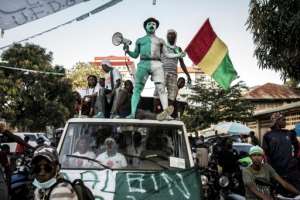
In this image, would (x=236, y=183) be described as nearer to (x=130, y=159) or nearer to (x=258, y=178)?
(x=258, y=178)

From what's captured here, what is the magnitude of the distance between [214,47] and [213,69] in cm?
47

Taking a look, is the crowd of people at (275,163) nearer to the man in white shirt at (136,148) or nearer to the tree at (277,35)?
the man in white shirt at (136,148)

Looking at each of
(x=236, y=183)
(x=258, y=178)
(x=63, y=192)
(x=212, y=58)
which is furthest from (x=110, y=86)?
(x=63, y=192)

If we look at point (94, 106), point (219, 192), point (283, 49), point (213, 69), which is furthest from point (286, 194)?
point (283, 49)

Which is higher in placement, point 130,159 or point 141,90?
point 141,90

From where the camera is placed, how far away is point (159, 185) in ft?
17.0

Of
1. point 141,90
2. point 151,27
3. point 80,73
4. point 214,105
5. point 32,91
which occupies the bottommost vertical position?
point 141,90

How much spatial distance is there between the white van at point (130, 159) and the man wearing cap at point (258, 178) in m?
0.87

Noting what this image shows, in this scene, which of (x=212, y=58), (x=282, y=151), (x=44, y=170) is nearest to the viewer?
(x=44, y=170)

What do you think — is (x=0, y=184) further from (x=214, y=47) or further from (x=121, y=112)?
(x=214, y=47)

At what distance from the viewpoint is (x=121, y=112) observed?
25.1 feet

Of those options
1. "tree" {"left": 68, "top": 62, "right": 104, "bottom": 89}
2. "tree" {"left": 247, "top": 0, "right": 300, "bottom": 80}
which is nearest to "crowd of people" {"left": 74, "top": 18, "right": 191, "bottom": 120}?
"tree" {"left": 247, "top": 0, "right": 300, "bottom": 80}

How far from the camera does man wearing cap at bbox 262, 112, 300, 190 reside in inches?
309

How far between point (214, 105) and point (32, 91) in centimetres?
1569
